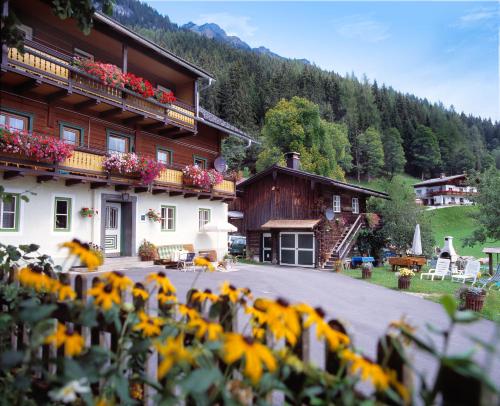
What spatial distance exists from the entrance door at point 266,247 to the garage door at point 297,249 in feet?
3.80

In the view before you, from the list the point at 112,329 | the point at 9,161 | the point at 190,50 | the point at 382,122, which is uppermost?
the point at 190,50

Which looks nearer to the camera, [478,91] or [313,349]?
[313,349]

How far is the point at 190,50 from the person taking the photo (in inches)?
3155

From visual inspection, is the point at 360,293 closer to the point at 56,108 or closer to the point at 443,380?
the point at 443,380

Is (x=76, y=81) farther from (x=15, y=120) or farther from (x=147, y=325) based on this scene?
(x=147, y=325)

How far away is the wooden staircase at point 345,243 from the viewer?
21984 millimetres

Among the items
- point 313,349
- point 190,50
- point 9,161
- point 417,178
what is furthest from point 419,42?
point 417,178

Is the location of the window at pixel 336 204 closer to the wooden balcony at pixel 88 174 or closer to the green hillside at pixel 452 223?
the wooden balcony at pixel 88 174

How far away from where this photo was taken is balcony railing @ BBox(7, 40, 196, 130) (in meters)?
11.6

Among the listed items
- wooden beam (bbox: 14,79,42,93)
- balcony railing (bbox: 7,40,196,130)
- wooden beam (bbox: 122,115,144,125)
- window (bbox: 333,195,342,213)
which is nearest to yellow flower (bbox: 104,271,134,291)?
balcony railing (bbox: 7,40,196,130)

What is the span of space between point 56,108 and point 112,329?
13.8 meters

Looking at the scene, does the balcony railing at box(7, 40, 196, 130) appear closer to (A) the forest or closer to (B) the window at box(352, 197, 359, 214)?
(B) the window at box(352, 197, 359, 214)

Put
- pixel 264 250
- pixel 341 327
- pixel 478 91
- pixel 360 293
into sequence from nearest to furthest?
pixel 341 327
pixel 360 293
pixel 478 91
pixel 264 250

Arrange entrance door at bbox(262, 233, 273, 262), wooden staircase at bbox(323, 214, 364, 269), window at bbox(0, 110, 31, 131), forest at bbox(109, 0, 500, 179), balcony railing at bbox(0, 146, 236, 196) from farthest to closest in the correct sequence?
forest at bbox(109, 0, 500, 179) < entrance door at bbox(262, 233, 273, 262) < wooden staircase at bbox(323, 214, 364, 269) < window at bbox(0, 110, 31, 131) < balcony railing at bbox(0, 146, 236, 196)
